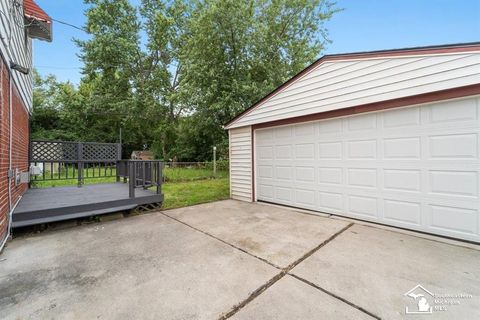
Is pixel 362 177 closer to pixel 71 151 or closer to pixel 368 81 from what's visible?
pixel 368 81

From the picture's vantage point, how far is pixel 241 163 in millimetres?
5895

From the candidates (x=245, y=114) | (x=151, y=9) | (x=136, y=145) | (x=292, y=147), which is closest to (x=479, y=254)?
(x=292, y=147)

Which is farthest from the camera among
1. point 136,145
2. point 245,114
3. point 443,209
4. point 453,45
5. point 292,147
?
point 136,145

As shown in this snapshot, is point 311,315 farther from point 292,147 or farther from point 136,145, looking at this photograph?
point 136,145

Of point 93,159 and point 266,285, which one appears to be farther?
point 93,159

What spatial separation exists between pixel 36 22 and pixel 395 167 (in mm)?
8180

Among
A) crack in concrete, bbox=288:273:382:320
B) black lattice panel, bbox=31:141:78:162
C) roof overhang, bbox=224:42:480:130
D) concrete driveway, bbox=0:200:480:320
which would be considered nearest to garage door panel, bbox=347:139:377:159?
concrete driveway, bbox=0:200:480:320

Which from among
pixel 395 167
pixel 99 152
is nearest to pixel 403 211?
pixel 395 167

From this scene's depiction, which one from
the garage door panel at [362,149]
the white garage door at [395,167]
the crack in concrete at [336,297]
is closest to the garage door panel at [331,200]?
the white garage door at [395,167]

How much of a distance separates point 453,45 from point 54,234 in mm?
6229

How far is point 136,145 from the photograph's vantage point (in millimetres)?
21094

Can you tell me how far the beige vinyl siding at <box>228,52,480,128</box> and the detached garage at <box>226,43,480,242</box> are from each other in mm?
13

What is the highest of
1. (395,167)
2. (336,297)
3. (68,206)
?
(395,167)

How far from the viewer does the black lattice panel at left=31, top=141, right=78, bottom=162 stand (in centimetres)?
544
